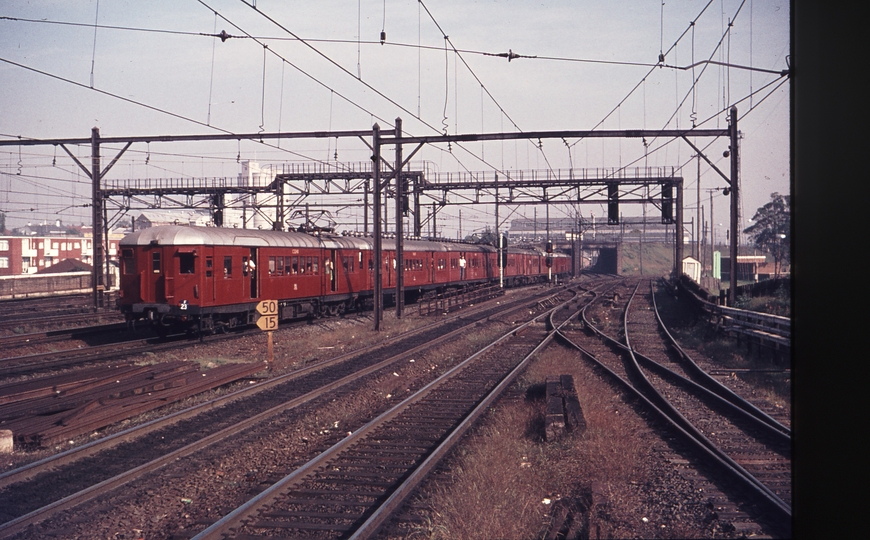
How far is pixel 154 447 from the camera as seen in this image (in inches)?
336

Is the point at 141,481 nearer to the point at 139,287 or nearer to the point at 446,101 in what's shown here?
the point at 139,287

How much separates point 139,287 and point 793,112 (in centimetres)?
1862

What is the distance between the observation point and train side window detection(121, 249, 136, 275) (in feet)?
63.3

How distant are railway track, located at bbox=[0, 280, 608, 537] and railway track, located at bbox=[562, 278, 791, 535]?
5.80 metres

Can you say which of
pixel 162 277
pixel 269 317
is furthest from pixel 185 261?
pixel 269 317

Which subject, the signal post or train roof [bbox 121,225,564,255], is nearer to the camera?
the signal post

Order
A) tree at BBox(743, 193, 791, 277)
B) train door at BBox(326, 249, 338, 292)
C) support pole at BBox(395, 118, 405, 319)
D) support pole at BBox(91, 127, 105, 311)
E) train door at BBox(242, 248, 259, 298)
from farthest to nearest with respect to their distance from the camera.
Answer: tree at BBox(743, 193, 791, 277) → support pole at BBox(91, 127, 105, 311) → train door at BBox(326, 249, 338, 292) → support pole at BBox(395, 118, 405, 319) → train door at BBox(242, 248, 259, 298)

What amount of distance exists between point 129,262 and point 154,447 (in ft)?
40.8

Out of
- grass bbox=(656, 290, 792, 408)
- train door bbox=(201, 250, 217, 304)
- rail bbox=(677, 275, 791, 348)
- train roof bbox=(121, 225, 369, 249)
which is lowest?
grass bbox=(656, 290, 792, 408)

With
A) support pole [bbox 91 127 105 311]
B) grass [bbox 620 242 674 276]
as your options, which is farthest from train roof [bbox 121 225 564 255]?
grass [bbox 620 242 674 276]

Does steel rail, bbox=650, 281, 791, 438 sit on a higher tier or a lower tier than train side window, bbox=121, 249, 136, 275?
lower

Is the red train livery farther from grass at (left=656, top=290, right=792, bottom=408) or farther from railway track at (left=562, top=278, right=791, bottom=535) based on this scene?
grass at (left=656, top=290, right=792, bottom=408)

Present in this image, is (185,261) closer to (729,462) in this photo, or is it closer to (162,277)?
(162,277)

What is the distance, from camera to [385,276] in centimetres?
3136
